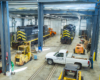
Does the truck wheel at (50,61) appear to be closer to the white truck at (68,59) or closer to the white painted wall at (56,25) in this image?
the white truck at (68,59)

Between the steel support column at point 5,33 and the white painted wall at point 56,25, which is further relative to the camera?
the white painted wall at point 56,25

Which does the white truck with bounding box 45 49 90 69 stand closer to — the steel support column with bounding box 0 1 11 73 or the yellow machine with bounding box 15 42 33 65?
the yellow machine with bounding box 15 42 33 65

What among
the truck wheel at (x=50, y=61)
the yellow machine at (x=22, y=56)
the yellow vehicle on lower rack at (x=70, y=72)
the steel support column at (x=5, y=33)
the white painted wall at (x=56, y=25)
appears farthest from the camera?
the white painted wall at (x=56, y=25)

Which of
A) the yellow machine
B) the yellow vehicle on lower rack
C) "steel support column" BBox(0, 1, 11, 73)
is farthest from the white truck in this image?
"steel support column" BBox(0, 1, 11, 73)

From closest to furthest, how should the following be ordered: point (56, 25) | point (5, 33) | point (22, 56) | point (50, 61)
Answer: point (5, 33) < point (22, 56) < point (50, 61) < point (56, 25)

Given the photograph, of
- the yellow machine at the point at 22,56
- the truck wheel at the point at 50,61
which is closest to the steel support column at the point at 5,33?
the yellow machine at the point at 22,56

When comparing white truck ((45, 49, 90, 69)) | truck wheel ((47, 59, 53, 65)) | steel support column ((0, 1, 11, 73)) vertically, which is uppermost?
steel support column ((0, 1, 11, 73))

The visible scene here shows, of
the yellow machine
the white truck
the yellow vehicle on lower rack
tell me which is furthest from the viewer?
the yellow machine

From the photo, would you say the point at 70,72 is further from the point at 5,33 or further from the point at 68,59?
the point at 5,33

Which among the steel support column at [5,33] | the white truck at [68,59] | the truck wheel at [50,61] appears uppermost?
the steel support column at [5,33]

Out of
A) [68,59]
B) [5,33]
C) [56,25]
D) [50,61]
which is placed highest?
[56,25]

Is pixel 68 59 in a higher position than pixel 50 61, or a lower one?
higher

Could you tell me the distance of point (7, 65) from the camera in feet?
29.6

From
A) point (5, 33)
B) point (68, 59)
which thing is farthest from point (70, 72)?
point (5, 33)
